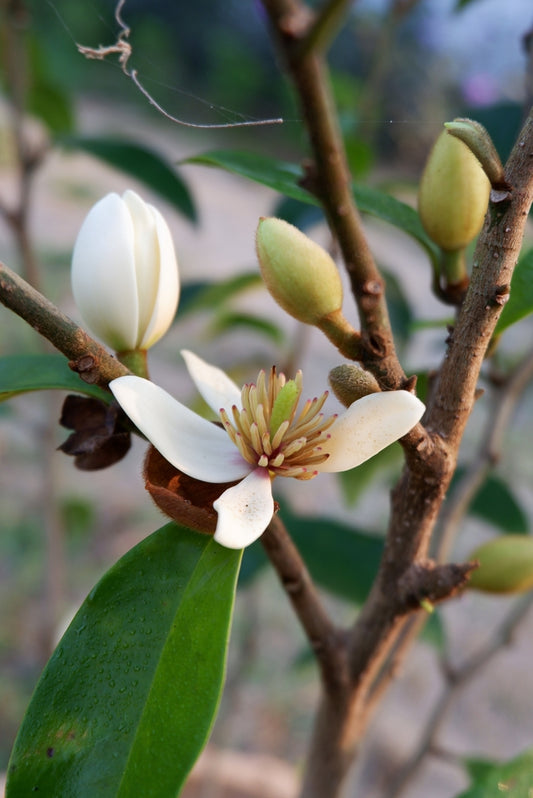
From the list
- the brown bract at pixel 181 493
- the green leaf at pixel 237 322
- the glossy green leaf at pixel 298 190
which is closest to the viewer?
the brown bract at pixel 181 493

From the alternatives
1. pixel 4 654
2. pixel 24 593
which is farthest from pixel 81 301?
pixel 24 593

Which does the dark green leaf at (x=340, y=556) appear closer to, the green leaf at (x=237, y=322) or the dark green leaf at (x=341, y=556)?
the dark green leaf at (x=341, y=556)

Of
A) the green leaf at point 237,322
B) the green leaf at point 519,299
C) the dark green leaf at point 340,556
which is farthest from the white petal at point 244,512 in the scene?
the green leaf at point 237,322

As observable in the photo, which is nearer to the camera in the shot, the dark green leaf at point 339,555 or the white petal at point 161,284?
the white petal at point 161,284

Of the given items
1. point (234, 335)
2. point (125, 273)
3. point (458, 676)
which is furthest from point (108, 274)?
point (234, 335)

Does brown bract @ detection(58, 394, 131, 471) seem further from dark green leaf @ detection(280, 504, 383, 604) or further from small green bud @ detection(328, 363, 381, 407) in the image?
dark green leaf @ detection(280, 504, 383, 604)

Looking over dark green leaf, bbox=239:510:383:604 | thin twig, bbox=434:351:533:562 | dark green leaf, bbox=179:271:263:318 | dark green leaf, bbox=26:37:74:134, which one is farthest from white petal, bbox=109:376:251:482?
dark green leaf, bbox=26:37:74:134

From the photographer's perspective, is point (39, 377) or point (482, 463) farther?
point (482, 463)

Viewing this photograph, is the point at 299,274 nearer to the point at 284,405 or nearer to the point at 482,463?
the point at 284,405
